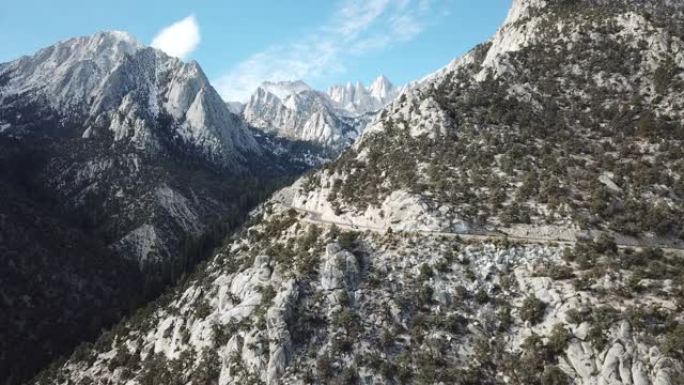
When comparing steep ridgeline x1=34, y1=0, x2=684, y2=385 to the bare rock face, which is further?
the bare rock face

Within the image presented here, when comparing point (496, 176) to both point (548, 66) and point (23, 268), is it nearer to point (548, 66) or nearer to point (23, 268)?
point (548, 66)

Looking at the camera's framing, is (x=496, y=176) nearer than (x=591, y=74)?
Yes

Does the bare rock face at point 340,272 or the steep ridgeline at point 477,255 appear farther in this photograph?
the bare rock face at point 340,272

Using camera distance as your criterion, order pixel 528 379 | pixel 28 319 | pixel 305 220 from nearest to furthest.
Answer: pixel 528 379 < pixel 305 220 < pixel 28 319

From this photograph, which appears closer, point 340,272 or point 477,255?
point 477,255

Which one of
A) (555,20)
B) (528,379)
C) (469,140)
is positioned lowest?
(528,379)

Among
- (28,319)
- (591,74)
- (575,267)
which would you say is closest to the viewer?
(575,267)

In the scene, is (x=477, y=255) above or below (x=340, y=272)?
below

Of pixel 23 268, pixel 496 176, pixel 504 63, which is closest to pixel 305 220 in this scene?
pixel 496 176
